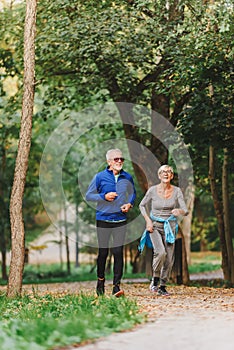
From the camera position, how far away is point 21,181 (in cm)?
1266

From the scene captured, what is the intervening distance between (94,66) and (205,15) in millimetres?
5661

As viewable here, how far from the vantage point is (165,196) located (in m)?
12.1

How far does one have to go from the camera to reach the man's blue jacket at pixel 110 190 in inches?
438

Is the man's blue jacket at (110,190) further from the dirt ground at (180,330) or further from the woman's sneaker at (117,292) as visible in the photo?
the dirt ground at (180,330)

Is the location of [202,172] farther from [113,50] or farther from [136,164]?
[113,50]

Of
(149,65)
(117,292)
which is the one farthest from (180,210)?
(149,65)

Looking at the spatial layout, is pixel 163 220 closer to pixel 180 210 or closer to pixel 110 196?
pixel 180 210

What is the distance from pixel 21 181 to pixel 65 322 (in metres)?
5.61

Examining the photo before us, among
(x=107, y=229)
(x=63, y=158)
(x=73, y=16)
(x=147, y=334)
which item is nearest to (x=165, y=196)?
(x=107, y=229)

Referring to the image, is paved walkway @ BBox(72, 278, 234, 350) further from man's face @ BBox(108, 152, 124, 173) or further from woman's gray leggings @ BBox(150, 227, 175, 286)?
man's face @ BBox(108, 152, 124, 173)

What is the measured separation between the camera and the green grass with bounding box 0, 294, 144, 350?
6.79 meters

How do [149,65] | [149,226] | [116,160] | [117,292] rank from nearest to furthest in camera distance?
[117,292], [116,160], [149,226], [149,65]

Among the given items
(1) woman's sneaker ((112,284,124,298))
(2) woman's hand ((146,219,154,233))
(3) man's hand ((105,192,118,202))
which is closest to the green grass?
(1) woman's sneaker ((112,284,124,298))

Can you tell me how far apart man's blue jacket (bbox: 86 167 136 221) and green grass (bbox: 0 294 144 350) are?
1355 millimetres
